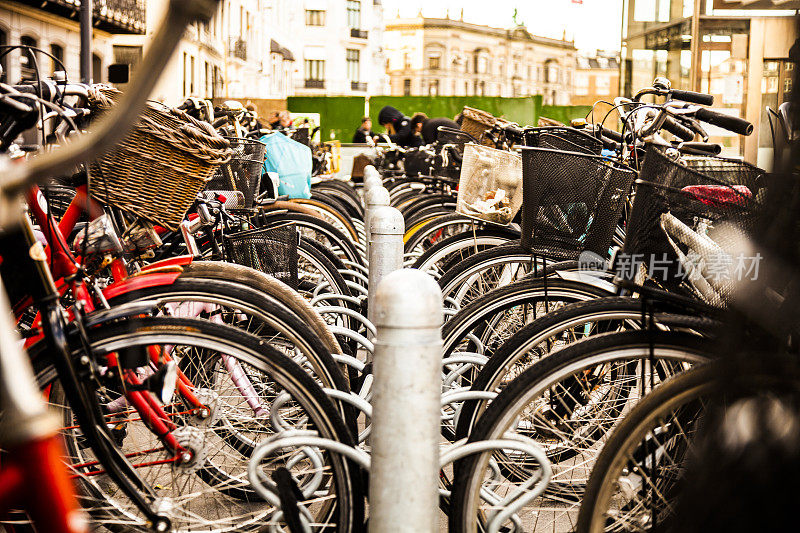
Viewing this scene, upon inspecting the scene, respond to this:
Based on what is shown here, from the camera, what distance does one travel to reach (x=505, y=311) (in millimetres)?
3648

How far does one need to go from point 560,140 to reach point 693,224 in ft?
6.56

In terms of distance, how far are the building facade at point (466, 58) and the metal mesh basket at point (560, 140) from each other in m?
97.3

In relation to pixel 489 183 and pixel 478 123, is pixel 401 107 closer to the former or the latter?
pixel 478 123

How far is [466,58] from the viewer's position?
343 ft

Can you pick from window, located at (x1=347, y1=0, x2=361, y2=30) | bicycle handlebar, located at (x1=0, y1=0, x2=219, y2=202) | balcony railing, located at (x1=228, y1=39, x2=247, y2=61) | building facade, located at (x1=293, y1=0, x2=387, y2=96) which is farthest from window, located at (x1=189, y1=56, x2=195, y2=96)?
window, located at (x1=347, y1=0, x2=361, y2=30)

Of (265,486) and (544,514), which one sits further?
(544,514)

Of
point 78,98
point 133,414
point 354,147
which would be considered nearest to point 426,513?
point 133,414

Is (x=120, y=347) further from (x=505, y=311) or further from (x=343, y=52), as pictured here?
(x=343, y=52)

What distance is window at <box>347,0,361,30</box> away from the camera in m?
66.6

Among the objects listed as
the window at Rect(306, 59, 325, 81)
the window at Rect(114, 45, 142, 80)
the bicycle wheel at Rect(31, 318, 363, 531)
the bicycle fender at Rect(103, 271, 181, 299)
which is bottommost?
the bicycle wheel at Rect(31, 318, 363, 531)

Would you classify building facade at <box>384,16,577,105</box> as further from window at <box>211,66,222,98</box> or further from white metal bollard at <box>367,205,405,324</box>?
white metal bollard at <box>367,205,405,324</box>

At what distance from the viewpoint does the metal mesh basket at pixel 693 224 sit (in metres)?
2.10

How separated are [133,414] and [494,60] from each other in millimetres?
108976

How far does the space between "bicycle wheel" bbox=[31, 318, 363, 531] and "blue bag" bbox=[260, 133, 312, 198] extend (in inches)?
122
